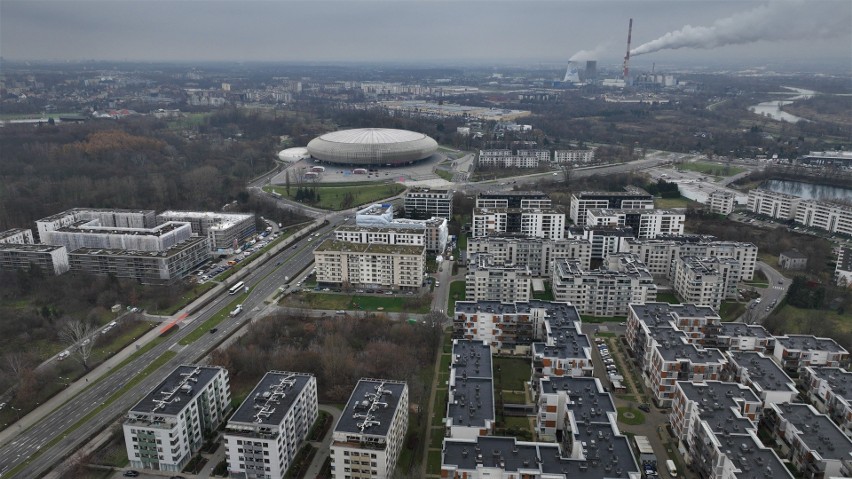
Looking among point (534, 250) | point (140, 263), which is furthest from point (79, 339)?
point (534, 250)

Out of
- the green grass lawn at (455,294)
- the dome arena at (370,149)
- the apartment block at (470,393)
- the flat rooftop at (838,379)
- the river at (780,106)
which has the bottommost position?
the green grass lawn at (455,294)

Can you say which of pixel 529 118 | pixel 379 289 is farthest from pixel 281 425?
pixel 529 118

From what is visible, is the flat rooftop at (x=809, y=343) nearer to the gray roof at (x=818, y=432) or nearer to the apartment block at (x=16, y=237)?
the gray roof at (x=818, y=432)

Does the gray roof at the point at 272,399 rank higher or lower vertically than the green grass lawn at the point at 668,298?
higher

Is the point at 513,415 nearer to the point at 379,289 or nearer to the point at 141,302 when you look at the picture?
the point at 379,289

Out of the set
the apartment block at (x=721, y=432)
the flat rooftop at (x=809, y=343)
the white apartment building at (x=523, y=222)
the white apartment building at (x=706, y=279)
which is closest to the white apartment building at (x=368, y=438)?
the apartment block at (x=721, y=432)
